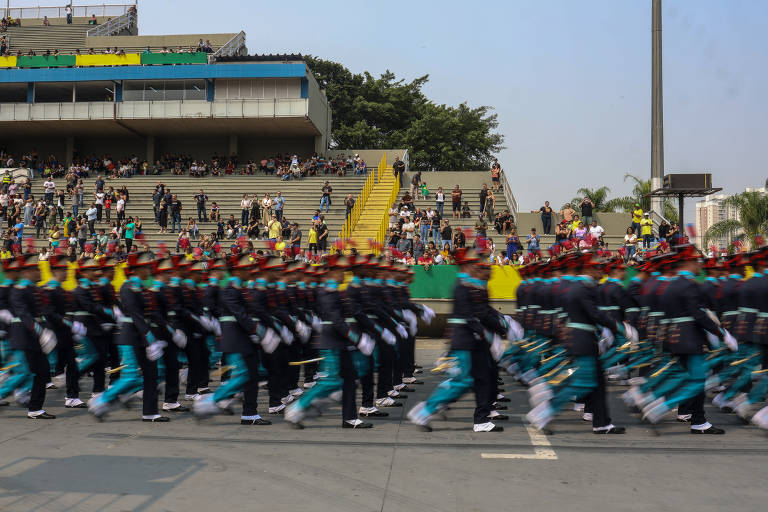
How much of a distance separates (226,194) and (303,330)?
76.4ft

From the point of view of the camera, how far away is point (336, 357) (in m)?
8.73

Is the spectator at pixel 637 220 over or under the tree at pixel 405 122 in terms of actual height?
under

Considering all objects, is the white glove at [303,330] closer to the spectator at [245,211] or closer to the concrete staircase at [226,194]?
the concrete staircase at [226,194]

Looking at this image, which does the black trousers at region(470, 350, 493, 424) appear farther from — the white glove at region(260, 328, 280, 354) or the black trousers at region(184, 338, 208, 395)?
the black trousers at region(184, 338, 208, 395)

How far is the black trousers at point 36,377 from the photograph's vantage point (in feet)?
30.7

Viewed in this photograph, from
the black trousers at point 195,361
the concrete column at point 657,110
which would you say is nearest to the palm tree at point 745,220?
the concrete column at point 657,110

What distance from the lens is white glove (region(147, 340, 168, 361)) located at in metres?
8.99

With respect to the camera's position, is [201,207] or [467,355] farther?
[201,207]

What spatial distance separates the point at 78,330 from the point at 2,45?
40.0 metres

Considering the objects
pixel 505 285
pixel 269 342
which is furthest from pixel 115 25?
pixel 269 342

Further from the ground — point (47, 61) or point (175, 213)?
point (47, 61)

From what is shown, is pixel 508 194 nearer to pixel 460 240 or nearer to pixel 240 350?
pixel 460 240

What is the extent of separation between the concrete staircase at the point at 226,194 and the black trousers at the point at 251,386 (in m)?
18.2

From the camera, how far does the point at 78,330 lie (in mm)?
10125
